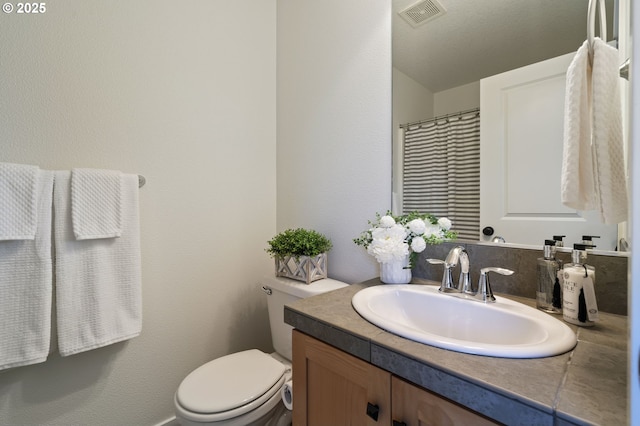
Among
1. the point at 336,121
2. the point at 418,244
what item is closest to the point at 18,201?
the point at 336,121

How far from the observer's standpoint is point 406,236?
101cm

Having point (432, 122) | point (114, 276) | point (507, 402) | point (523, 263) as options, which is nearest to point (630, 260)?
point (507, 402)

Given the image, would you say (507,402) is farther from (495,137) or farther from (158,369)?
(158,369)

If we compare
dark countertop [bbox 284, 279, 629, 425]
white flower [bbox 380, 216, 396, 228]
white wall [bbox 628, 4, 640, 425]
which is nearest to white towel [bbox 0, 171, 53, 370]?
dark countertop [bbox 284, 279, 629, 425]

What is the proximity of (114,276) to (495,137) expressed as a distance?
60.1 inches

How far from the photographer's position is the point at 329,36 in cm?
→ 140

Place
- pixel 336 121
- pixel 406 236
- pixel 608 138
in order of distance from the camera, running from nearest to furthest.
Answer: pixel 608 138
pixel 406 236
pixel 336 121

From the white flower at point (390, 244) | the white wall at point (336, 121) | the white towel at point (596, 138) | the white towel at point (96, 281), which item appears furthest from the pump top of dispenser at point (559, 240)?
the white towel at point (96, 281)

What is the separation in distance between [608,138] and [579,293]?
37cm

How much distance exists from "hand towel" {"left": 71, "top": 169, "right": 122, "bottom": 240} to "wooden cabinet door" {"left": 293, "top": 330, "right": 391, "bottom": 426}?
85 cm

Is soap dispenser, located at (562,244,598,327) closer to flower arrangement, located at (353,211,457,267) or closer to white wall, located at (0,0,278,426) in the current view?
flower arrangement, located at (353,211,457,267)

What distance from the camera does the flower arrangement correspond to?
96cm

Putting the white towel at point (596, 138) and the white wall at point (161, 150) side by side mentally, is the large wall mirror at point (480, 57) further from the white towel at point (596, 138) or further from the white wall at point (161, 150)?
the white wall at point (161, 150)

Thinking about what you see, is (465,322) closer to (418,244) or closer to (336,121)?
(418,244)
